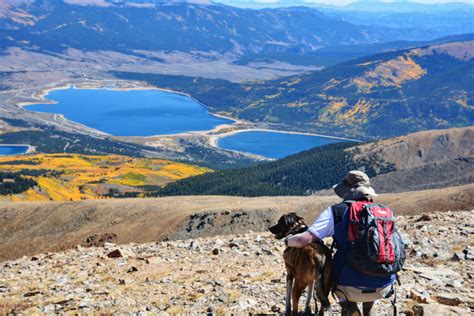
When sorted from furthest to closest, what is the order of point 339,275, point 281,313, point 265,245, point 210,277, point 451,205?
point 451,205 < point 265,245 < point 210,277 < point 281,313 < point 339,275

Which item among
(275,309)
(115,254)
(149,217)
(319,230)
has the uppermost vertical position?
(319,230)

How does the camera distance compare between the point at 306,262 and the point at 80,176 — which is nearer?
the point at 306,262

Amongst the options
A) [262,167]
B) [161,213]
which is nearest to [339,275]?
[161,213]

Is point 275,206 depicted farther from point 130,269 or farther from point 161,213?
point 130,269

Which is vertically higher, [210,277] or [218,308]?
[218,308]

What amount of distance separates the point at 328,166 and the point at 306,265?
14241 centimetres

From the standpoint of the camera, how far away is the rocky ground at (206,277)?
1234 cm

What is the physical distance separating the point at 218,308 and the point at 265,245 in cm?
881

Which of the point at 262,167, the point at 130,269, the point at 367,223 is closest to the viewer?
the point at 367,223

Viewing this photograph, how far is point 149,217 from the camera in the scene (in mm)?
45531

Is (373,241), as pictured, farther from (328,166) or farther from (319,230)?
(328,166)

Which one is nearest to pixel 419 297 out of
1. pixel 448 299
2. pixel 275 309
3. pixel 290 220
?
pixel 448 299

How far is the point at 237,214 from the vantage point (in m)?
43.8

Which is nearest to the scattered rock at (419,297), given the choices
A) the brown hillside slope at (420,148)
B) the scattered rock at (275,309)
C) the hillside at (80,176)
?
the scattered rock at (275,309)
